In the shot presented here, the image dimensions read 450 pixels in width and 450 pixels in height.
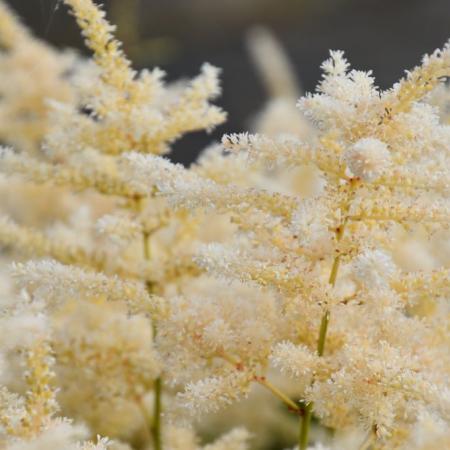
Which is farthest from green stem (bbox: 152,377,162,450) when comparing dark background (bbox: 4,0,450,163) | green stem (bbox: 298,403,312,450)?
dark background (bbox: 4,0,450,163)

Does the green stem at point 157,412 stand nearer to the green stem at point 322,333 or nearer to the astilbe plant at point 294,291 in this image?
the astilbe plant at point 294,291

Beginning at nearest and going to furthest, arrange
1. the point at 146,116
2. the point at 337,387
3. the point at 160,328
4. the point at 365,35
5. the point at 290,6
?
1. the point at 337,387
2. the point at 160,328
3. the point at 146,116
4. the point at 365,35
5. the point at 290,6

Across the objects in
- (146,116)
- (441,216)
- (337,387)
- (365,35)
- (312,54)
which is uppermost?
(365,35)

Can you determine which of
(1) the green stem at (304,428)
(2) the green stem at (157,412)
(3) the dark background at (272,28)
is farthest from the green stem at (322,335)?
(3) the dark background at (272,28)

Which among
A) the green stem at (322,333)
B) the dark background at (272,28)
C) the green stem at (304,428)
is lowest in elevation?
the green stem at (304,428)

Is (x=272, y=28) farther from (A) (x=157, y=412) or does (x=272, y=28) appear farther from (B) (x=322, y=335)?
(B) (x=322, y=335)

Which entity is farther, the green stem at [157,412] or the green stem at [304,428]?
the green stem at [157,412]

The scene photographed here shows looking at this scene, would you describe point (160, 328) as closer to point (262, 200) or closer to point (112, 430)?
point (262, 200)

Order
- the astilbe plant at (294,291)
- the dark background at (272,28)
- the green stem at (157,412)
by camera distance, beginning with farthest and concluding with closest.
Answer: the dark background at (272,28) < the green stem at (157,412) < the astilbe plant at (294,291)

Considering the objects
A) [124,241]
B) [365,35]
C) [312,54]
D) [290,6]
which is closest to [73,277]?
[124,241]
